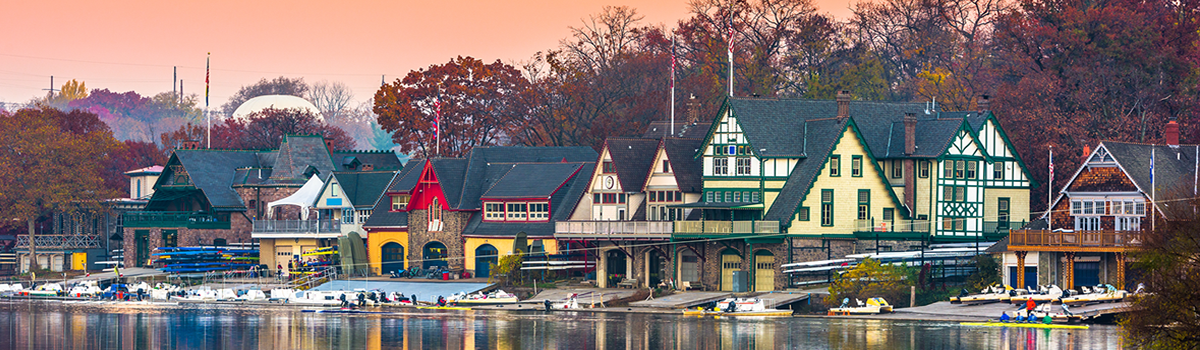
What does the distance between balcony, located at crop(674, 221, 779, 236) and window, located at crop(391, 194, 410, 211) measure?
21758 mm

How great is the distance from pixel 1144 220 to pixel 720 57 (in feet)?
164

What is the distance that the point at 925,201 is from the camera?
8038 centimetres

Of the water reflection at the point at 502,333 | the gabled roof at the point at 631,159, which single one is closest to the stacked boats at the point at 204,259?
the water reflection at the point at 502,333

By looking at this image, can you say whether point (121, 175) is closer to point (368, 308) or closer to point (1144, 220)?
point (368, 308)

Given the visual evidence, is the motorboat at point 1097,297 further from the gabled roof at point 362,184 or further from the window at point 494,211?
the gabled roof at point 362,184

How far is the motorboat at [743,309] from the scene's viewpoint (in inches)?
2819

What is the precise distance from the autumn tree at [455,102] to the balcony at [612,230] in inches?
1294

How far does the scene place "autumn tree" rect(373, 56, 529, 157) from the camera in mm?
116688

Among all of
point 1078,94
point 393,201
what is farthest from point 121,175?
point 1078,94

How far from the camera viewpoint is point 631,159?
85250mm

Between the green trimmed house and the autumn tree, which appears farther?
the autumn tree

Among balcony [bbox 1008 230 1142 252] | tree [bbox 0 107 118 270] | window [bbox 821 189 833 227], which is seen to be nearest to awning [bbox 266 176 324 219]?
tree [bbox 0 107 118 270]

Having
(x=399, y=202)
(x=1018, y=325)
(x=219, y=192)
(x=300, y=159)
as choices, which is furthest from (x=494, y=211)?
(x=1018, y=325)

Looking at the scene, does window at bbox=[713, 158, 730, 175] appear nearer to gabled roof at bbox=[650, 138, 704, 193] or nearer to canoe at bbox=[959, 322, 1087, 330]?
gabled roof at bbox=[650, 138, 704, 193]
